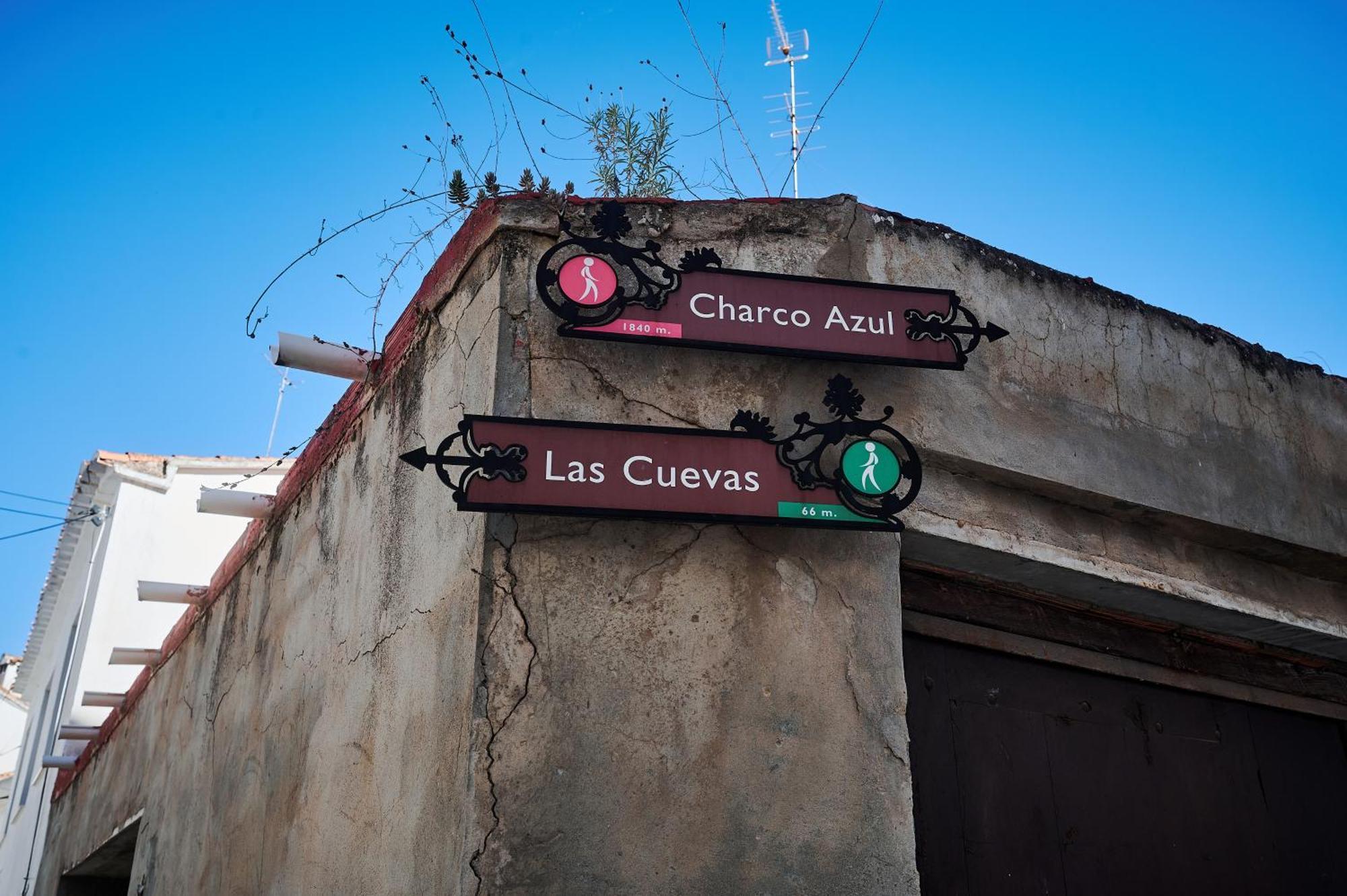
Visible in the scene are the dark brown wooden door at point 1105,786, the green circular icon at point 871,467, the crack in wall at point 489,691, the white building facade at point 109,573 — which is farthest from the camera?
the white building facade at point 109,573

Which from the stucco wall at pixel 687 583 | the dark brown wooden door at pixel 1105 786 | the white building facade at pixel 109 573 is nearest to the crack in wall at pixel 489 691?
the stucco wall at pixel 687 583

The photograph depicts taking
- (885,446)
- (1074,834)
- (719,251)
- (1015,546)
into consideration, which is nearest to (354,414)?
(719,251)

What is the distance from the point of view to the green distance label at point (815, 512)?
3.30 meters

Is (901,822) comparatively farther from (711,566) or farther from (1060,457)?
(1060,457)

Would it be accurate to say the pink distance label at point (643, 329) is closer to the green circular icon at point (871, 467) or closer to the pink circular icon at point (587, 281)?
the pink circular icon at point (587, 281)

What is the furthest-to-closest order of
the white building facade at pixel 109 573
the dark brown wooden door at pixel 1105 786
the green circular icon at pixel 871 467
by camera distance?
1. the white building facade at pixel 109 573
2. the dark brown wooden door at pixel 1105 786
3. the green circular icon at pixel 871 467

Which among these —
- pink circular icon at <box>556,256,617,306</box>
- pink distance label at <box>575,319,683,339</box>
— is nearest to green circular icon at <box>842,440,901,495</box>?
pink distance label at <box>575,319,683,339</box>

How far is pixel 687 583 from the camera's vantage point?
3.34 metres

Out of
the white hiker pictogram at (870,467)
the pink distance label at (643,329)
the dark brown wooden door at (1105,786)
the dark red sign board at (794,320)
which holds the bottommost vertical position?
the dark brown wooden door at (1105,786)

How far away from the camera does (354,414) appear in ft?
15.5

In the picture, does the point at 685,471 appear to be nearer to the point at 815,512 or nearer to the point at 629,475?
the point at 629,475

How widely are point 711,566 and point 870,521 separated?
491mm

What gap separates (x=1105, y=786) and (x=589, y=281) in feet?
8.58

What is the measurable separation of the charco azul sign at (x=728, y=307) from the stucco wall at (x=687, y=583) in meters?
0.12
